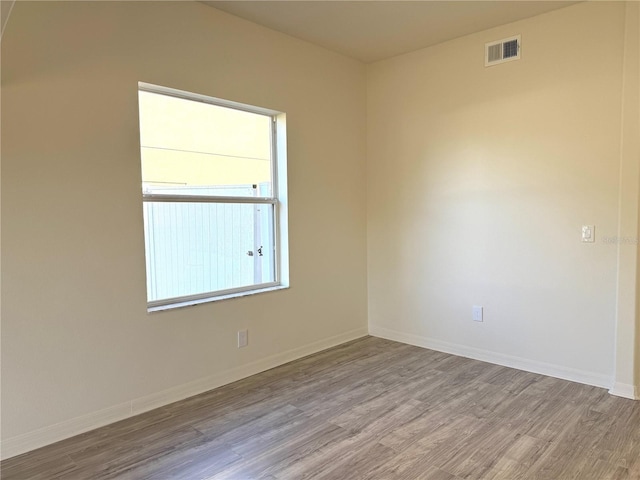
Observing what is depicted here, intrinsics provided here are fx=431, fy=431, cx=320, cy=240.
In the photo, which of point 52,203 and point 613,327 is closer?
point 52,203

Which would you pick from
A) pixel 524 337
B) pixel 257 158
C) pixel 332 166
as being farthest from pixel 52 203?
pixel 524 337

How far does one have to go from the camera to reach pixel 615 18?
9.47 feet

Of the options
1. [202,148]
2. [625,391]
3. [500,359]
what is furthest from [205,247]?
[625,391]

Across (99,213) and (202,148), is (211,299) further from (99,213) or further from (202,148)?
(202,148)

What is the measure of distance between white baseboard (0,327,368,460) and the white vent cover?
2.81 m

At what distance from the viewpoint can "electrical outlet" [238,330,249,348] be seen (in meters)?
3.31

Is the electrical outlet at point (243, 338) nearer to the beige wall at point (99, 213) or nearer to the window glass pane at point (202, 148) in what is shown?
the beige wall at point (99, 213)

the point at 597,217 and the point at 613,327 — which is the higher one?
the point at 597,217

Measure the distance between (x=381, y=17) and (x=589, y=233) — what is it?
2.18 meters

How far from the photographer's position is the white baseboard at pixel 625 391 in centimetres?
286

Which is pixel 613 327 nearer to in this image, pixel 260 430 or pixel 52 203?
pixel 260 430

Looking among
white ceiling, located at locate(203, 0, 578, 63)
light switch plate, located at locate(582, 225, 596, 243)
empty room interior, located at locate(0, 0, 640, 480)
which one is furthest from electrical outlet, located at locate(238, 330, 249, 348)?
light switch plate, located at locate(582, 225, 596, 243)

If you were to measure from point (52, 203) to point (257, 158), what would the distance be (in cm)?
161

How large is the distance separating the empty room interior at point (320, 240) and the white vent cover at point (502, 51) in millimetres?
22
